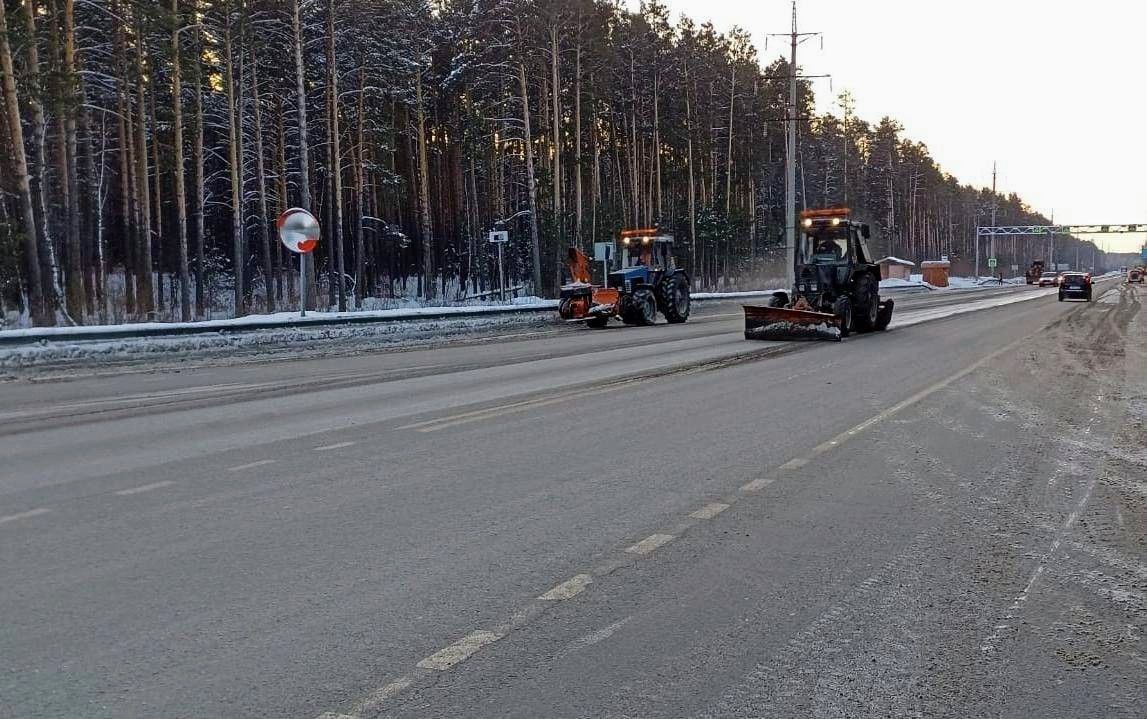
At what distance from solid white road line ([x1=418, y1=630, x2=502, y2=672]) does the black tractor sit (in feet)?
50.4

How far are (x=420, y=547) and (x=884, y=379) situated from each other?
28.7 ft

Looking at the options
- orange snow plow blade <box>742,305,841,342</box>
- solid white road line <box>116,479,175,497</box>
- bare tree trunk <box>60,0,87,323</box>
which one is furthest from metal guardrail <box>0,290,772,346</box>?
solid white road line <box>116,479,175,497</box>

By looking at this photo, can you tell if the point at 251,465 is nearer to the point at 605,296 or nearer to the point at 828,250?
the point at 828,250

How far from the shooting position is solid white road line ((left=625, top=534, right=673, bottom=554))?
453 cm

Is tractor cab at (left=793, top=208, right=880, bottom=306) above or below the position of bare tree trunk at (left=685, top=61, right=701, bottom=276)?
below

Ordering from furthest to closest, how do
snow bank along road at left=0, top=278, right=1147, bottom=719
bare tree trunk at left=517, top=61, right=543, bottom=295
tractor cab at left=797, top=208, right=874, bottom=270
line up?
bare tree trunk at left=517, top=61, right=543, bottom=295
tractor cab at left=797, top=208, right=874, bottom=270
snow bank along road at left=0, top=278, right=1147, bottom=719

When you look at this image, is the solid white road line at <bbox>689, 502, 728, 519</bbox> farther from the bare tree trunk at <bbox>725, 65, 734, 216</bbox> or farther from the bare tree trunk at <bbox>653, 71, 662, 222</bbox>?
the bare tree trunk at <bbox>725, 65, 734, 216</bbox>

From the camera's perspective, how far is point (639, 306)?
23391 mm

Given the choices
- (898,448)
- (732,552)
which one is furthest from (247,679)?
(898,448)

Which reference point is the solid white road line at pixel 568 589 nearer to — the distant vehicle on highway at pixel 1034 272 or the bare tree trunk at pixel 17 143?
the bare tree trunk at pixel 17 143

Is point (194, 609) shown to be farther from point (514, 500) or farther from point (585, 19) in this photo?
point (585, 19)

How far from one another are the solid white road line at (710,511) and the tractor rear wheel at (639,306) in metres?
18.0

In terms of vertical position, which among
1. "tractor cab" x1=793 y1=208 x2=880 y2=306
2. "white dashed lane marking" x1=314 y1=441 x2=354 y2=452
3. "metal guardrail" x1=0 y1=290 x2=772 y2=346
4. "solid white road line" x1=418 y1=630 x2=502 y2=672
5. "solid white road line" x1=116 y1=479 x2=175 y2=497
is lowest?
"solid white road line" x1=418 y1=630 x2=502 y2=672

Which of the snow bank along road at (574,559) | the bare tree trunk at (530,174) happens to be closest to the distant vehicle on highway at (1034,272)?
the bare tree trunk at (530,174)
